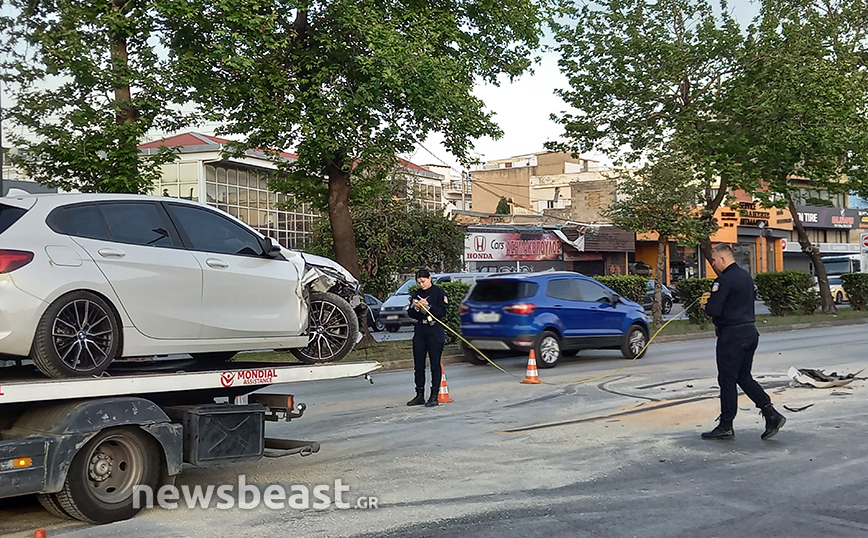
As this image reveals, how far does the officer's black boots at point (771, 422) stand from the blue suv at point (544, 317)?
7351 millimetres

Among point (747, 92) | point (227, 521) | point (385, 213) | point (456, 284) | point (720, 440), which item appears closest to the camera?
point (227, 521)

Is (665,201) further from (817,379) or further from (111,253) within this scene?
(111,253)

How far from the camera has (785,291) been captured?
3047 centimetres

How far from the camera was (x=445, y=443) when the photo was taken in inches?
353

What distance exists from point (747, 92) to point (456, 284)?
11149 millimetres

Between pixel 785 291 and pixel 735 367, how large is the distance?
77.4 ft

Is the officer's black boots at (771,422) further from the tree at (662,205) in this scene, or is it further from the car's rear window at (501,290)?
the tree at (662,205)

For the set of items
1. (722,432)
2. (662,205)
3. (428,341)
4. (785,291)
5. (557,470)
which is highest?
(662,205)

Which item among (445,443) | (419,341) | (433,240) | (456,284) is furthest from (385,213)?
(445,443)

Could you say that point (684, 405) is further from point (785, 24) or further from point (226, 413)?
point (785, 24)

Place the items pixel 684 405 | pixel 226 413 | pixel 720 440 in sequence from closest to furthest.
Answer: pixel 226 413 < pixel 720 440 < pixel 684 405

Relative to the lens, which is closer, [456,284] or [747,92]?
[456,284]

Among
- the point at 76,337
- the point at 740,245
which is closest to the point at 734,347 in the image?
the point at 76,337

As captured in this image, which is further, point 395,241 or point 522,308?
point 395,241
